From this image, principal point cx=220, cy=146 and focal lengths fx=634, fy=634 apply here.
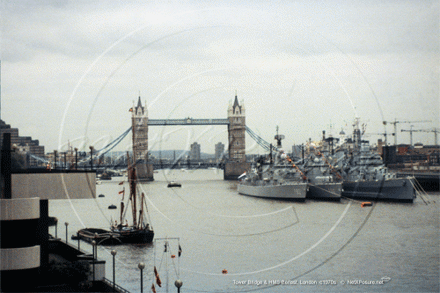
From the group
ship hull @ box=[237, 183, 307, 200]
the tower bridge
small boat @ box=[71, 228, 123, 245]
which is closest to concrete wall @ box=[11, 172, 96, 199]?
small boat @ box=[71, 228, 123, 245]

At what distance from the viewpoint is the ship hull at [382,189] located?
1694 inches

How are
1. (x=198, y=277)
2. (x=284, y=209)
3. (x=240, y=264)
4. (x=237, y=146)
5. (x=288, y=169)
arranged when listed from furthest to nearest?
1. (x=237, y=146)
2. (x=288, y=169)
3. (x=284, y=209)
4. (x=240, y=264)
5. (x=198, y=277)

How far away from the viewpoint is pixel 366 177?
50.2 meters

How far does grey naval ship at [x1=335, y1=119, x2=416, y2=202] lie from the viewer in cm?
4356

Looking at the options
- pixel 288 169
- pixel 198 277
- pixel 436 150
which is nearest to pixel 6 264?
pixel 198 277

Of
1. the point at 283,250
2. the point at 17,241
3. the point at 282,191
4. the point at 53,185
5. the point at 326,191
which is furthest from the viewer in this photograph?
the point at 326,191

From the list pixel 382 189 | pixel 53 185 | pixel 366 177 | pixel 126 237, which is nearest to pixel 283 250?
pixel 126 237

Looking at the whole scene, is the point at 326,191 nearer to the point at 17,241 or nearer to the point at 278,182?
the point at 278,182

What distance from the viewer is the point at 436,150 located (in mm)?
102750

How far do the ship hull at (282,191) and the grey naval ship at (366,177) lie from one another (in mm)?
5486

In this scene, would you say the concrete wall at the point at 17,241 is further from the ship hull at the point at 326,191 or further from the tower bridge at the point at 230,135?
the tower bridge at the point at 230,135

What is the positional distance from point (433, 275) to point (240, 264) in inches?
215

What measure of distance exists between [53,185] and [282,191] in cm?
3514

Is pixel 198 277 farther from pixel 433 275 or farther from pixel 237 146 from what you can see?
pixel 237 146
